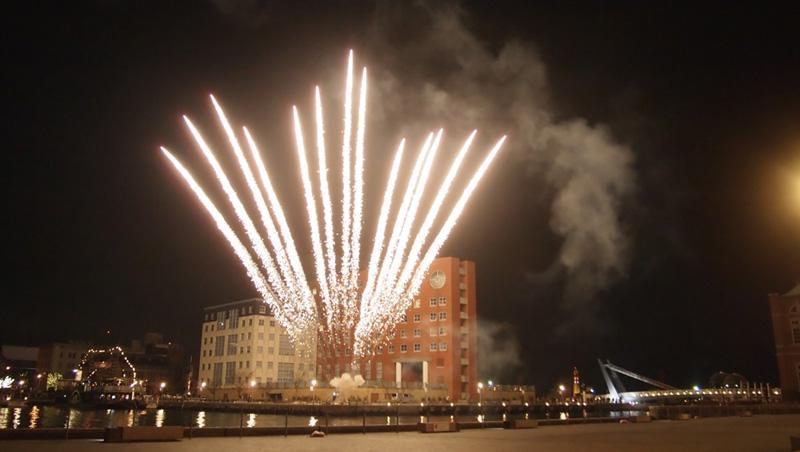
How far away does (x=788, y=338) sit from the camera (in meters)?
81.3

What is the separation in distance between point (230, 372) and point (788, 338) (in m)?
92.9

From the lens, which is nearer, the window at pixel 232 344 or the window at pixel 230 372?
the window at pixel 230 372

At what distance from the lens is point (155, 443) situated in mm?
21234

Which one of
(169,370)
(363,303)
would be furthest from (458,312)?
(169,370)

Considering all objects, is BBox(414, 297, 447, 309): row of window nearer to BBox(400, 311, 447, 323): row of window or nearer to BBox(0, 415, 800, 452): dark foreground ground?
BBox(400, 311, 447, 323): row of window

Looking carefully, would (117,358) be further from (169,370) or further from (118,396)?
(118,396)

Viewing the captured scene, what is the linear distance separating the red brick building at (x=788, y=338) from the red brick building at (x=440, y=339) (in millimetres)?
40389

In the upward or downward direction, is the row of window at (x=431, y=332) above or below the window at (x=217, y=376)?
above

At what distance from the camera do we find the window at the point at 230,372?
12000 centimetres

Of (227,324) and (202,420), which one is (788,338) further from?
(227,324)

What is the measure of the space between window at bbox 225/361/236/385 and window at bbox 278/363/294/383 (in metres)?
8.66

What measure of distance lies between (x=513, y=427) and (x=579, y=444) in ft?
30.8

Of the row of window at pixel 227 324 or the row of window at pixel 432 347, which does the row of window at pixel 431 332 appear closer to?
the row of window at pixel 432 347

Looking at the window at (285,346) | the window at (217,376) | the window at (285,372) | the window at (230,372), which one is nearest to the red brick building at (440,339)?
the window at (285,372)
